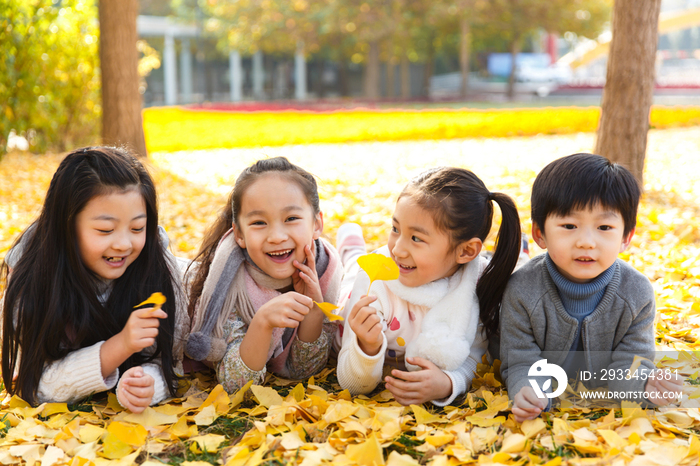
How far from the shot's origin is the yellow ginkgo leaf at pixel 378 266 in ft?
6.92

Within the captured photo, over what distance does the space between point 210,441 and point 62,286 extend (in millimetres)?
793

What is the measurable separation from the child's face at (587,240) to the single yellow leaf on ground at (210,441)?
49.9 inches

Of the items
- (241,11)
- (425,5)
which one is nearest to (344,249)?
(425,5)

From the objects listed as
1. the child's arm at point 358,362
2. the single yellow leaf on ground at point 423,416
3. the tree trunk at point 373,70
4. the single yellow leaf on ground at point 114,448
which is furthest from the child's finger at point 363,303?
the tree trunk at point 373,70

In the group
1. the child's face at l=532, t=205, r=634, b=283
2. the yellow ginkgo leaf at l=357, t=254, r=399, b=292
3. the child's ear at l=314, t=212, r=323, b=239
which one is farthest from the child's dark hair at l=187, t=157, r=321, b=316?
the child's face at l=532, t=205, r=634, b=283

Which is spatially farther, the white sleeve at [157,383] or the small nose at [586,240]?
the white sleeve at [157,383]

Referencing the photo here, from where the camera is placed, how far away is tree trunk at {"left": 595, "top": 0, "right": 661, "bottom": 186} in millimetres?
5098

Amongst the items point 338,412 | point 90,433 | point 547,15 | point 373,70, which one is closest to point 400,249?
point 338,412

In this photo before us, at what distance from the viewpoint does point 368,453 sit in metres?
1.78

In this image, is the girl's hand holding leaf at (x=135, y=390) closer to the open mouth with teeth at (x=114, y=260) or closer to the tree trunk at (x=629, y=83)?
the open mouth with teeth at (x=114, y=260)

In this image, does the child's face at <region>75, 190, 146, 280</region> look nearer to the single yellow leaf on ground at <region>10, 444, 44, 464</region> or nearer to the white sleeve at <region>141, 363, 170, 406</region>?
the white sleeve at <region>141, 363, 170, 406</region>

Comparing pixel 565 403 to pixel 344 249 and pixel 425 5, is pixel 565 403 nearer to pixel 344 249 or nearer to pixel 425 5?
pixel 344 249

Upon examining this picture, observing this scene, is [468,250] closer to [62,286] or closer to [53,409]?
[62,286]

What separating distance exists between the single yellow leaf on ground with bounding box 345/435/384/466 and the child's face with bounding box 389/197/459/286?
2.30 feet
